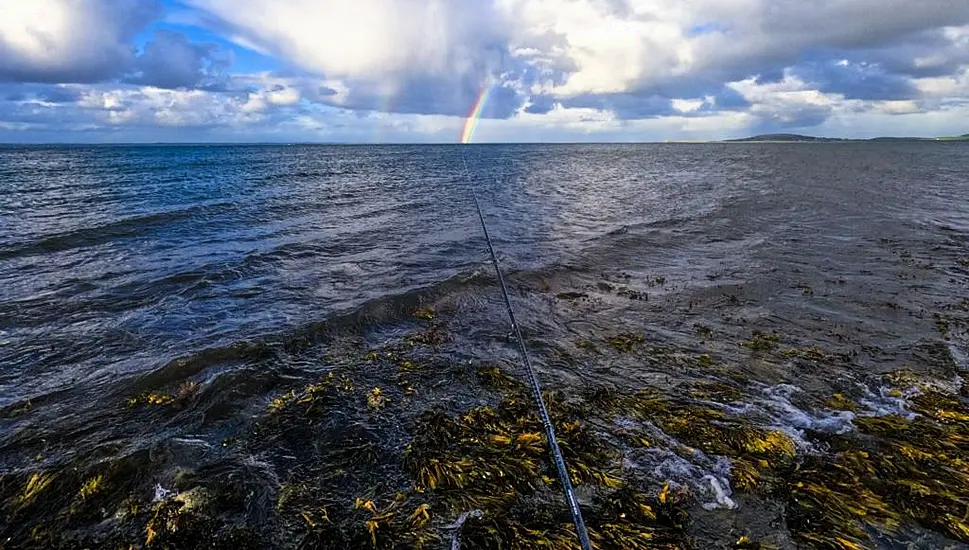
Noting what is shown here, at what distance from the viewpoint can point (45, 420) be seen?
686cm

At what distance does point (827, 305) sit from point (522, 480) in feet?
31.2

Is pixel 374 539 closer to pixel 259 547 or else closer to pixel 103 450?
pixel 259 547

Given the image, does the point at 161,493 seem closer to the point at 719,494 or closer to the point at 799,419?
the point at 719,494

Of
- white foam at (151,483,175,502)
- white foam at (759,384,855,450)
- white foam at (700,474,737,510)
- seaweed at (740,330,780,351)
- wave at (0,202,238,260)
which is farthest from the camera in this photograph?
wave at (0,202,238,260)

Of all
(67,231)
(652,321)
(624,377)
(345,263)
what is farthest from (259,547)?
(67,231)

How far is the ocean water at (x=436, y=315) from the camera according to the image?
664cm

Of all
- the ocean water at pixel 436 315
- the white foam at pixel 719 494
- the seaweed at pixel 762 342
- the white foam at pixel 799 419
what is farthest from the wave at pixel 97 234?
the white foam at pixel 799 419

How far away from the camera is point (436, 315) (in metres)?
11.3

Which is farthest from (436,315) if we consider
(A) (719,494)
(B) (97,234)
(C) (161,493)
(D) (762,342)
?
(B) (97,234)

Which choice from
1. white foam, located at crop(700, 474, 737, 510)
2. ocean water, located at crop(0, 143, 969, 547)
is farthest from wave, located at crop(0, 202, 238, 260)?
white foam, located at crop(700, 474, 737, 510)

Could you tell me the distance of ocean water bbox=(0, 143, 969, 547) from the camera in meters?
6.64

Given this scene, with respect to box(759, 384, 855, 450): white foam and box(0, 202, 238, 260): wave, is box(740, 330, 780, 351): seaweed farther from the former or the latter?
box(0, 202, 238, 260): wave

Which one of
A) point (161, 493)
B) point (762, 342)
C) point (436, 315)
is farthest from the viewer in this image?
point (436, 315)

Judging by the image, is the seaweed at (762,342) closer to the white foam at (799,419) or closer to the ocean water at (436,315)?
the ocean water at (436,315)
